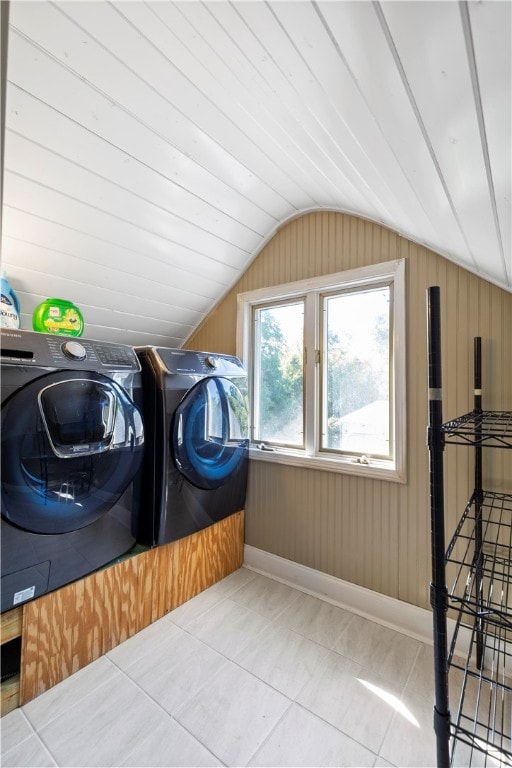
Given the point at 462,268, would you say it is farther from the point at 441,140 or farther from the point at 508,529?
the point at 508,529

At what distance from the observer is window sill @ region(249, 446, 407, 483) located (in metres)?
1.69

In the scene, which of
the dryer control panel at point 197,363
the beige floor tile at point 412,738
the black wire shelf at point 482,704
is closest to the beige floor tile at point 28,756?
the beige floor tile at point 412,738

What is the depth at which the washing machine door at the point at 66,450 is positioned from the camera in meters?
1.14

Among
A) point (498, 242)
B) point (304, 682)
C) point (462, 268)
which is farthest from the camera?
point (462, 268)

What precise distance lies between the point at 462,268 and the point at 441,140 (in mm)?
997

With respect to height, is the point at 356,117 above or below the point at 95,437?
above

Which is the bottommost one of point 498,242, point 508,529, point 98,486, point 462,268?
point 508,529

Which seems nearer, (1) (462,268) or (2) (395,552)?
(1) (462,268)

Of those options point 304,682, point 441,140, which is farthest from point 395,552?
point 441,140

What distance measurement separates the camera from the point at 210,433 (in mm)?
1844

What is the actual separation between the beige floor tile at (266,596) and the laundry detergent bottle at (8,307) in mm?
1752

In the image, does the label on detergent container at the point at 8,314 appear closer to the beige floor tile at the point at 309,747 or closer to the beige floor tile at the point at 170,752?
the beige floor tile at the point at 170,752

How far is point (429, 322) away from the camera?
35.1 inches

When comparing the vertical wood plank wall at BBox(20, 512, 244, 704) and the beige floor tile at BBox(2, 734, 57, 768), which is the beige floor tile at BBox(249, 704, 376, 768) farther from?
the vertical wood plank wall at BBox(20, 512, 244, 704)
